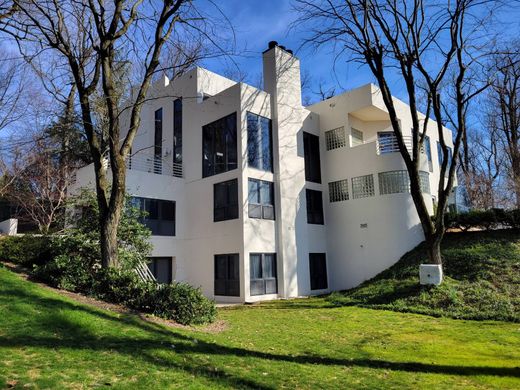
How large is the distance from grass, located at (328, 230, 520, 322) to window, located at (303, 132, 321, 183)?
5.98 m

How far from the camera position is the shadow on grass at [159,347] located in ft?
18.5

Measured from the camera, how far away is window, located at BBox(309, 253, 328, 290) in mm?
19219

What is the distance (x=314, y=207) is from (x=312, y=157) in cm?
264

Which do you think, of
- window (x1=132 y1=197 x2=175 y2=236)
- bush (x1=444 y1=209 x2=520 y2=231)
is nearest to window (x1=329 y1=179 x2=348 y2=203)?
bush (x1=444 y1=209 x2=520 y2=231)

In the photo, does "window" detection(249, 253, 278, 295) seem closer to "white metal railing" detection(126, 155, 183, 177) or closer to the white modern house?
Result: the white modern house

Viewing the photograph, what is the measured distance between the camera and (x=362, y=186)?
19562 millimetres

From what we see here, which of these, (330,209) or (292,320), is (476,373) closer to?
(292,320)

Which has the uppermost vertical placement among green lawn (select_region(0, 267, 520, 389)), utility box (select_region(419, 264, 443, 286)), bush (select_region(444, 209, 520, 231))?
bush (select_region(444, 209, 520, 231))

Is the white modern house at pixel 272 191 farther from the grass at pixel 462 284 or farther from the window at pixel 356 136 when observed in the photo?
the grass at pixel 462 284

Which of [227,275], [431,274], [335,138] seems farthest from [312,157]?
[431,274]

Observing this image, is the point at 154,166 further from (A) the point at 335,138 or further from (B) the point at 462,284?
(B) the point at 462,284

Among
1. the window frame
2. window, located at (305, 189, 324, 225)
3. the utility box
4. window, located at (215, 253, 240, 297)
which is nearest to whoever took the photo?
the utility box

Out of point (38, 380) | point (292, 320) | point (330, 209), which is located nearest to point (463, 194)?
point (330, 209)

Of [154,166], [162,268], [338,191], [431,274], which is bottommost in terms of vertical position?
[431,274]
